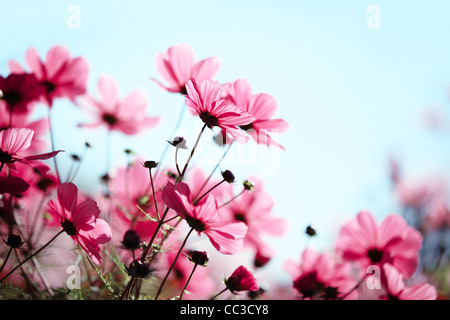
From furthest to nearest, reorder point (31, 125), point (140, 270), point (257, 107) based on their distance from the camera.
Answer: point (31, 125), point (257, 107), point (140, 270)

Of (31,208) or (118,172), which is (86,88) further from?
(31,208)

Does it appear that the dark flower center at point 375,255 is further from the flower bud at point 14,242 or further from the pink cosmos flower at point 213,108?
the flower bud at point 14,242

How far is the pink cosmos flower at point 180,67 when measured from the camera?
1.55 ft

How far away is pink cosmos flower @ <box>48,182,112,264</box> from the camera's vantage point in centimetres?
38

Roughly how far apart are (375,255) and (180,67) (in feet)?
1.23

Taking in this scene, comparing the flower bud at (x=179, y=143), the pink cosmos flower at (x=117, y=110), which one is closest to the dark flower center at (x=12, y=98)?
the pink cosmos flower at (x=117, y=110)

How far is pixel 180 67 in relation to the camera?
1.60ft

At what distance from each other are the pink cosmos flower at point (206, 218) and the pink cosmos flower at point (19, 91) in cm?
27

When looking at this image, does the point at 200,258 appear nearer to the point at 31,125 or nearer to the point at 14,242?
the point at 14,242

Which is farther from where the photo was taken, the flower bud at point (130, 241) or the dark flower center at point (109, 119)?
the dark flower center at point (109, 119)

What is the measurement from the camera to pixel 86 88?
22.5 inches

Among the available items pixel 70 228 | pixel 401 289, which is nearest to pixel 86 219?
pixel 70 228

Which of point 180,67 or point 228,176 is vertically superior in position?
point 180,67

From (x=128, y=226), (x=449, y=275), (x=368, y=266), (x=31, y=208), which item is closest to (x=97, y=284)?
(x=128, y=226)
